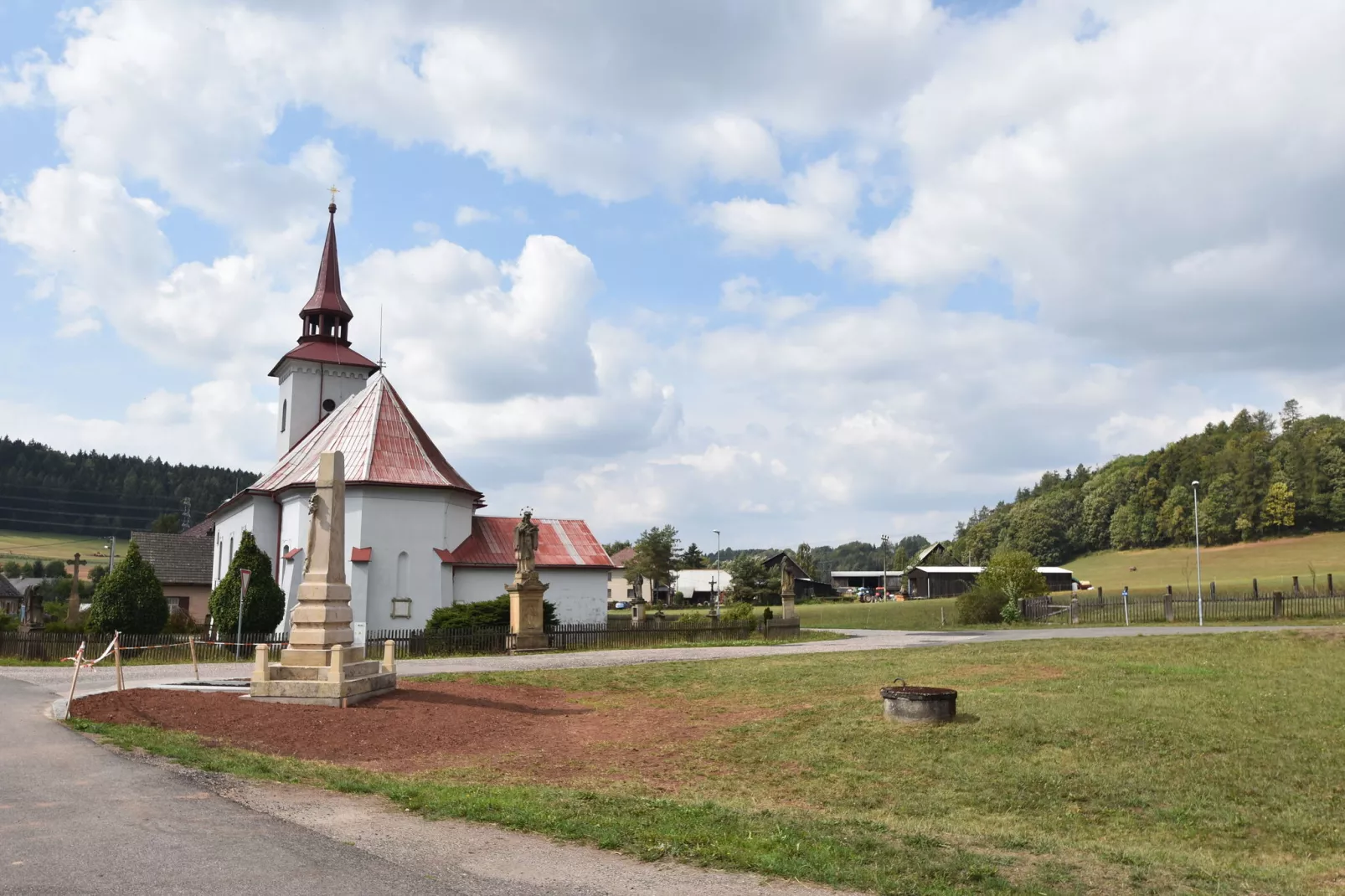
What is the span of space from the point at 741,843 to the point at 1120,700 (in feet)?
28.9

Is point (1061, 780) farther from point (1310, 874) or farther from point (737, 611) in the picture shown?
point (737, 611)

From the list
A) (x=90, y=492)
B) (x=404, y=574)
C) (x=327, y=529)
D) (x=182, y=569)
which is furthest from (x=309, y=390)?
(x=90, y=492)

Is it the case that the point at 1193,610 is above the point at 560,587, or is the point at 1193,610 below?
below

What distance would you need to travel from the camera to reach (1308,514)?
9000 cm

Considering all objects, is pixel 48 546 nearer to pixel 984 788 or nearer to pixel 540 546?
pixel 540 546

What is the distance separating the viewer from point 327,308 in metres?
52.2

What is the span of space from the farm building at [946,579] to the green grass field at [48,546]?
96.4 m

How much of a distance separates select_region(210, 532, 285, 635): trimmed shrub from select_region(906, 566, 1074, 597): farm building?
71.4m

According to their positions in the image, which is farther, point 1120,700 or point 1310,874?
point 1120,700

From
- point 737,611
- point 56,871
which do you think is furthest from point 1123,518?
point 56,871

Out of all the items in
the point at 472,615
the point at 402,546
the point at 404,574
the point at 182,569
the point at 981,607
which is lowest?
the point at 981,607

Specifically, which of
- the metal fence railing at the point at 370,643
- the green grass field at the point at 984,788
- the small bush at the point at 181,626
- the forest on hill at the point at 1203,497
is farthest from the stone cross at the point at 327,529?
the forest on hill at the point at 1203,497

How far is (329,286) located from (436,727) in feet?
147

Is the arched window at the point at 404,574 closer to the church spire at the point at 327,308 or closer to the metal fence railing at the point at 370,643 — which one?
the metal fence railing at the point at 370,643
